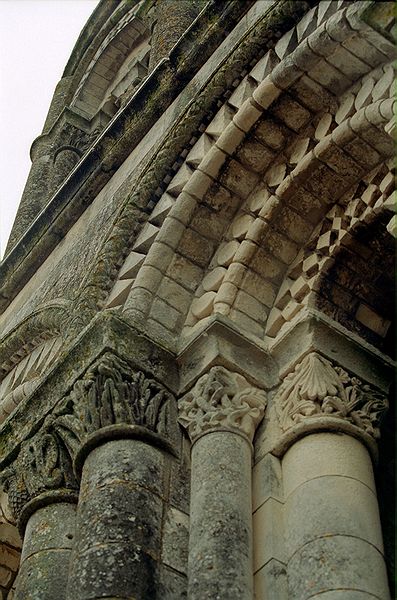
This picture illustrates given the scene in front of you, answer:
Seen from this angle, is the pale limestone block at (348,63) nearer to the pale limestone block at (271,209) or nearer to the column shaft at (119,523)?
the pale limestone block at (271,209)

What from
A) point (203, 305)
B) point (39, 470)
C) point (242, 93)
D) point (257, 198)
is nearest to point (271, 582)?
point (39, 470)

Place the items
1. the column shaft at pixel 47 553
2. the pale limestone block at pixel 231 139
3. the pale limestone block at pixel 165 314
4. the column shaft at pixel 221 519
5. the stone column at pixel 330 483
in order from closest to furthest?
1. the stone column at pixel 330 483
2. the column shaft at pixel 221 519
3. the column shaft at pixel 47 553
4. the pale limestone block at pixel 165 314
5. the pale limestone block at pixel 231 139

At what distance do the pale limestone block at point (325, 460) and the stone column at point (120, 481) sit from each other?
63 centimetres

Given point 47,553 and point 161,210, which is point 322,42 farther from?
point 47,553

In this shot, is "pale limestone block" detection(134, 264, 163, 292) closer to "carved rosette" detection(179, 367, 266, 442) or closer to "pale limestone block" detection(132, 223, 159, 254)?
"pale limestone block" detection(132, 223, 159, 254)

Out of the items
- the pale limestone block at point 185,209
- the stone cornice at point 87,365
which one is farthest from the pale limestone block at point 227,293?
the pale limestone block at point 185,209

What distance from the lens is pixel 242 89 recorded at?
6.11 metres

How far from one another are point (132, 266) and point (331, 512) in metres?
2.35

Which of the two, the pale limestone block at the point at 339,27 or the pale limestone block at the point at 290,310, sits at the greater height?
the pale limestone block at the point at 339,27

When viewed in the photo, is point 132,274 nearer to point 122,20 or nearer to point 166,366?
point 166,366

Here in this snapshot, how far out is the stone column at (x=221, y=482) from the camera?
411 cm

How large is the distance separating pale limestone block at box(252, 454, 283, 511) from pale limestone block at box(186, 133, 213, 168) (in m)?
2.20

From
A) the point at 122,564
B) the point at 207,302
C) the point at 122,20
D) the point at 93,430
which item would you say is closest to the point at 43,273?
the point at 207,302

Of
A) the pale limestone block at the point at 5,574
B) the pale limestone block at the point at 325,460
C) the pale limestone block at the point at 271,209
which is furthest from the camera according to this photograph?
the pale limestone block at the point at 5,574
